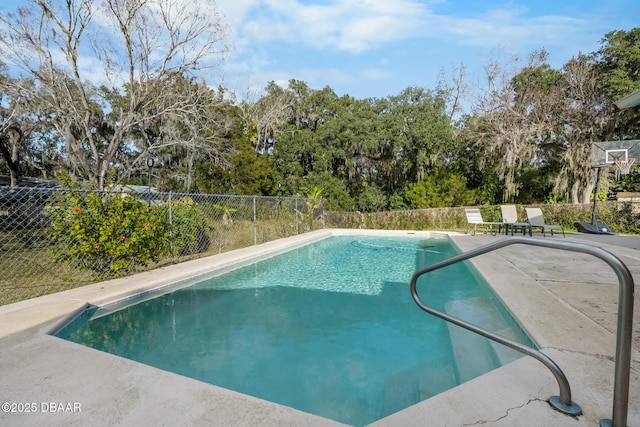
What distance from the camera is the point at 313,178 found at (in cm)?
1770

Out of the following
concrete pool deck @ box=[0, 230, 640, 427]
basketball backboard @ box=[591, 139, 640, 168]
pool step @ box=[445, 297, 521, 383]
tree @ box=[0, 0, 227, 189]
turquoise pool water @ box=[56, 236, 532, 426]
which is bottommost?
turquoise pool water @ box=[56, 236, 532, 426]

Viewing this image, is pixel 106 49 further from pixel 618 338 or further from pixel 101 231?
pixel 618 338

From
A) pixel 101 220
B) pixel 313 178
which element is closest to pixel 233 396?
pixel 101 220

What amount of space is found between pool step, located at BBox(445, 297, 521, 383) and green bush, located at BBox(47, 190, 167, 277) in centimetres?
473

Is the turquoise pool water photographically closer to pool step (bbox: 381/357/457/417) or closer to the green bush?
pool step (bbox: 381/357/457/417)

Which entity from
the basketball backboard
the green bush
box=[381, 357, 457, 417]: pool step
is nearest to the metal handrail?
box=[381, 357, 457, 417]: pool step

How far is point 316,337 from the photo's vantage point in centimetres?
362

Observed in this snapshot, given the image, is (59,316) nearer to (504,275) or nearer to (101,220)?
(101,220)

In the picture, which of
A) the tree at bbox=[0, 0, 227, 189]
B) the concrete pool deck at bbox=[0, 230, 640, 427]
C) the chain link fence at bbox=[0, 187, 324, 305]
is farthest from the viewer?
the tree at bbox=[0, 0, 227, 189]

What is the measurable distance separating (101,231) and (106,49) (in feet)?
30.7

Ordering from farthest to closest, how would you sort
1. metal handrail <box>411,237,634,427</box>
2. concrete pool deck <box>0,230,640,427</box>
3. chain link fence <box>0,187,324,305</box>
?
chain link fence <box>0,187,324,305</box> → concrete pool deck <box>0,230,640,427</box> → metal handrail <box>411,237,634,427</box>

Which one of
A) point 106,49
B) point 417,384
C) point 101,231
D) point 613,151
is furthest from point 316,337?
point 106,49

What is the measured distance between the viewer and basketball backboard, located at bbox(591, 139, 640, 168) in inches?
406

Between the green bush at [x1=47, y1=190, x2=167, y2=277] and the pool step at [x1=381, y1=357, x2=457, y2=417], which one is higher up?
the green bush at [x1=47, y1=190, x2=167, y2=277]
